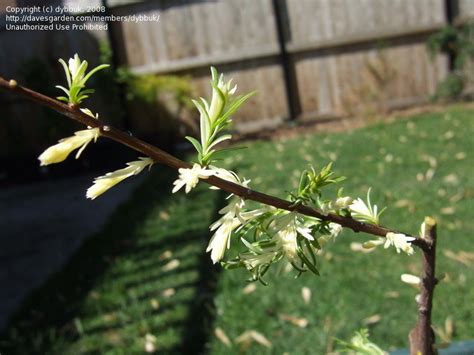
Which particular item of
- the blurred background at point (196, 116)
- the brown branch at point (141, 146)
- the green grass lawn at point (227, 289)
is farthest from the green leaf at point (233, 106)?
the blurred background at point (196, 116)

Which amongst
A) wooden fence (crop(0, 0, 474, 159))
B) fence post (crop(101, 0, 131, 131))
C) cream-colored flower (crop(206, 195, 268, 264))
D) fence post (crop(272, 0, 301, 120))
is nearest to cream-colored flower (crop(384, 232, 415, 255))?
cream-colored flower (crop(206, 195, 268, 264))

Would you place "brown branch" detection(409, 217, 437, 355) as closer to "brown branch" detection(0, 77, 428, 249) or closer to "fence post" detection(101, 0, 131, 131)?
"brown branch" detection(0, 77, 428, 249)

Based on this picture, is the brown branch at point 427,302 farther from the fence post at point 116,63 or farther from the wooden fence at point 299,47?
the wooden fence at point 299,47

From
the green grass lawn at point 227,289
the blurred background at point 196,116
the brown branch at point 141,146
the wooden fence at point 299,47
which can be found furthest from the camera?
the wooden fence at point 299,47

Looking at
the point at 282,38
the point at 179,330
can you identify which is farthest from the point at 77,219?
the point at 282,38

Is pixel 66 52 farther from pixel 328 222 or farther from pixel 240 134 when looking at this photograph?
pixel 328 222

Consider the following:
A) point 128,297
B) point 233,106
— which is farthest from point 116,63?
point 233,106
